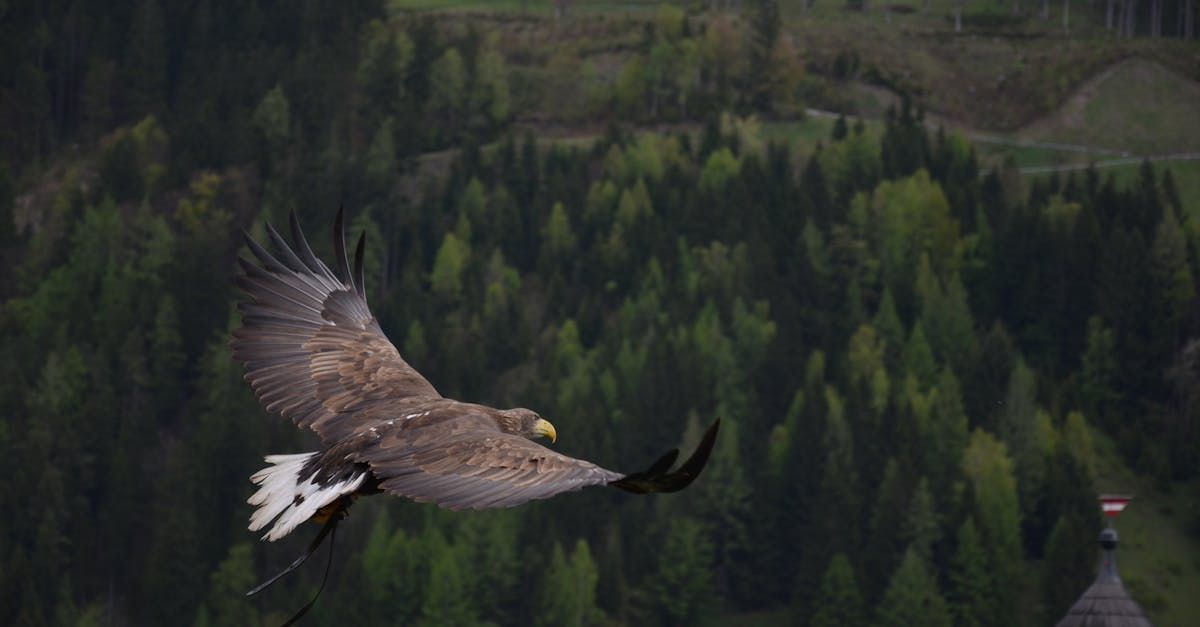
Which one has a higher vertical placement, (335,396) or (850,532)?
(335,396)

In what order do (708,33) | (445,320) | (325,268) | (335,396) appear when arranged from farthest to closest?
Answer: (708,33) → (445,320) → (325,268) → (335,396)

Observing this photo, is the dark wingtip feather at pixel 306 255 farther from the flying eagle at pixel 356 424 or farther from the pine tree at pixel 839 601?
the pine tree at pixel 839 601

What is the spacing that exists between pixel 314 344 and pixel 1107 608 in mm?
18864

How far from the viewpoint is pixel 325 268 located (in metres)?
27.0

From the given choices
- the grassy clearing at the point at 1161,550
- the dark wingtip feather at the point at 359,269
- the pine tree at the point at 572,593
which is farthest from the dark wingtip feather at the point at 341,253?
the pine tree at the point at 572,593

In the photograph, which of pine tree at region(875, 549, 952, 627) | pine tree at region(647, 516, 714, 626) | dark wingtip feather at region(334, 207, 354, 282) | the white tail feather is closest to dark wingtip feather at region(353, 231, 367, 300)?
dark wingtip feather at region(334, 207, 354, 282)

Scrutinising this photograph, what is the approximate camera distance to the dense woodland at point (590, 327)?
322ft

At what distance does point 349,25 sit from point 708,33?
24.2 meters

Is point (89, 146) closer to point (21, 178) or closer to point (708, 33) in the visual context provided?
point (21, 178)

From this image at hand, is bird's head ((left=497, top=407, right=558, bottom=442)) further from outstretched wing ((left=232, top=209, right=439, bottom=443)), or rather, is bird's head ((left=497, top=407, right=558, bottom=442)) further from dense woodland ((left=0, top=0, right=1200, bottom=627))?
dense woodland ((left=0, top=0, right=1200, bottom=627))

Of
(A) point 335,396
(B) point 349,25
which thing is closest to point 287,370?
(A) point 335,396

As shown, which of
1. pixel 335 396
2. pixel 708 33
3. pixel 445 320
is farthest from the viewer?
→ pixel 708 33

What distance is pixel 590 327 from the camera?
117312 mm

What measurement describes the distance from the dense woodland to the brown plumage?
68.8m
